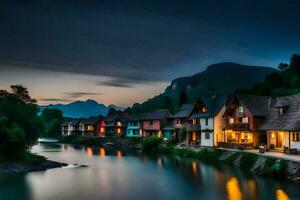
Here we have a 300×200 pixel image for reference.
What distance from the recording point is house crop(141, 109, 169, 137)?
95.5 m

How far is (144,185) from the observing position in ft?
124

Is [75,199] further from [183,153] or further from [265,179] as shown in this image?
[183,153]

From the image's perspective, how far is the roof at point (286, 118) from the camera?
45.2 meters

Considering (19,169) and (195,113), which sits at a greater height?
(195,113)

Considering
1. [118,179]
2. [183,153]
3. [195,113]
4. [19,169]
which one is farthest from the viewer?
[195,113]

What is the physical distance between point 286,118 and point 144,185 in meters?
22.9

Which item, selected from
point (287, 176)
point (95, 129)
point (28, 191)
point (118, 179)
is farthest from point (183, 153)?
point (95, 129)

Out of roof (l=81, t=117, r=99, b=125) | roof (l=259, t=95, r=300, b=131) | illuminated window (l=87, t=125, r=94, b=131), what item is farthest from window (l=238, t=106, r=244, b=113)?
illuminated window (l=87, t=125, r=94, b=131)

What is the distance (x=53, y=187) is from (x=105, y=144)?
240ft

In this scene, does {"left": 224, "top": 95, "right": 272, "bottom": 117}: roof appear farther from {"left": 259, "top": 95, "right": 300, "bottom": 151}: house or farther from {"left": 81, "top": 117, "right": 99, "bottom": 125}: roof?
{"left": 81, "top": 117, "right": 99, "bottom": 125}: roof

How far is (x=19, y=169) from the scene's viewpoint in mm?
46438

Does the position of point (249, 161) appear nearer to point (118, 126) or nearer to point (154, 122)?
point (154, 122)

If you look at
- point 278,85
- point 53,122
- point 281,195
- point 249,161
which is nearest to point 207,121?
point 249,161

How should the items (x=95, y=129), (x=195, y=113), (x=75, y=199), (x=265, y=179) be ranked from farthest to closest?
(x=95, y=129), (x=195, y=113), (x=265, y=179), (x=75, y=199)
